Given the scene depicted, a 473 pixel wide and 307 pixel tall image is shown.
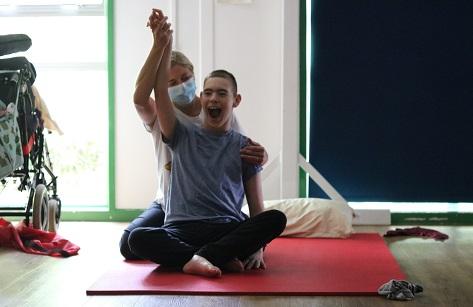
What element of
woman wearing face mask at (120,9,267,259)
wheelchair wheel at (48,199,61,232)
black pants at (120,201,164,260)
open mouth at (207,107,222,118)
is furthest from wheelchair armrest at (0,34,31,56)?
open mouth at (207,107,222,118)

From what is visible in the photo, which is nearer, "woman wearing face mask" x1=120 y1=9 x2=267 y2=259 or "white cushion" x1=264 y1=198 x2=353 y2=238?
"woman wearing face mask" x1=120 y1=9 x2=267 y2=259

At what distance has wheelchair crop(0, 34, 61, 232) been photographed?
343 centimetres

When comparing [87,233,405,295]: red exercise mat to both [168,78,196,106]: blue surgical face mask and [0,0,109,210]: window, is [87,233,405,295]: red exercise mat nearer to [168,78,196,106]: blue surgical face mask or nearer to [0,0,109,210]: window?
[168,78,196,106]: blue surgical face mask

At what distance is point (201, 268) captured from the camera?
279 cm

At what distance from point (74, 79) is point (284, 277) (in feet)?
8.97

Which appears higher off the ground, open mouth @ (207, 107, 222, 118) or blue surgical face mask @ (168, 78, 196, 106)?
blue surgical face mask @ (168, 78, 196, 106)

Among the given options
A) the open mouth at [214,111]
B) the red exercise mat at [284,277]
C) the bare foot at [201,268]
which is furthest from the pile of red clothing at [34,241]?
the open mouth at [214,111]

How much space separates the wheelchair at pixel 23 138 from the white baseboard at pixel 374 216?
73.8 inches

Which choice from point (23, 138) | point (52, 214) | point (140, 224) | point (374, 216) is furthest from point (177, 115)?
point (374, 216)

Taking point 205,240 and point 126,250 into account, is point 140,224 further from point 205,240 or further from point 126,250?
point 205,240

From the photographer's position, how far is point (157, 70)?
9.48ft

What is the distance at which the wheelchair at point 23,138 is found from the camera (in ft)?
11.2

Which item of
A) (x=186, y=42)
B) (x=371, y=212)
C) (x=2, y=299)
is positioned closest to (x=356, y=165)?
(x=371, y=212)

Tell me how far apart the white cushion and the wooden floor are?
28 cm
